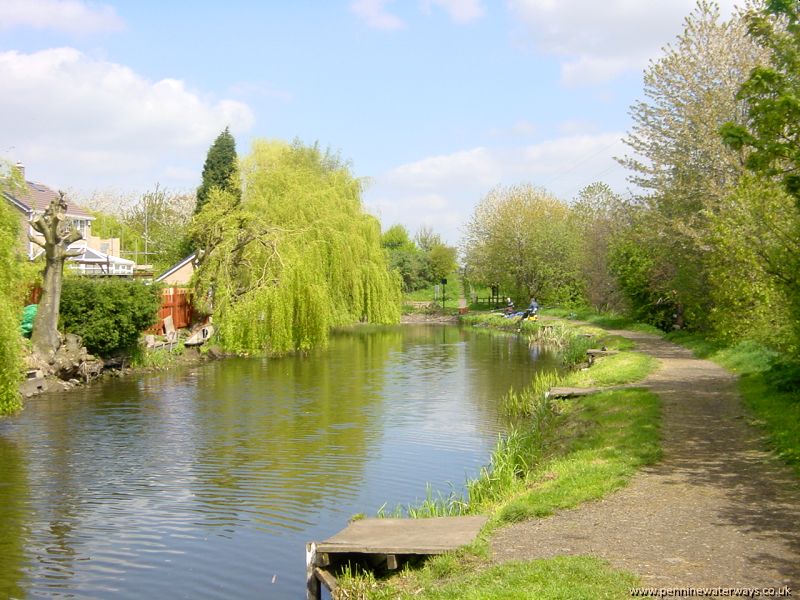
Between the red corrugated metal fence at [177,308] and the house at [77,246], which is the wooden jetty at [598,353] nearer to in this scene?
the red corrugated metal fence at [177,308]

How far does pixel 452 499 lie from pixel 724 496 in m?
3.50

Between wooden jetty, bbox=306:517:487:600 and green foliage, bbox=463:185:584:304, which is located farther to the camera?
green foliage, bbox=463:185:584:304

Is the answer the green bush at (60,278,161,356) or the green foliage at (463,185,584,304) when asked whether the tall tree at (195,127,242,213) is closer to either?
the green foliage at (463,185,584,304)

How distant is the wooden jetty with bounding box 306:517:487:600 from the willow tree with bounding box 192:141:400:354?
20108 mm

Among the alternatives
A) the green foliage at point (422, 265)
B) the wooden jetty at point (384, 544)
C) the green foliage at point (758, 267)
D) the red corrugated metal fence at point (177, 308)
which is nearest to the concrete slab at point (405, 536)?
the wooden jetty at point (384, 544)

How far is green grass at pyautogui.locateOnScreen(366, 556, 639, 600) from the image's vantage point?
618 cm

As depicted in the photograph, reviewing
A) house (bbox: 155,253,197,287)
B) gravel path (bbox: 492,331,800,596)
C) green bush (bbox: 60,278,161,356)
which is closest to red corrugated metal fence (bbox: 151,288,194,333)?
green bush (bbox: 60,278,161,356)

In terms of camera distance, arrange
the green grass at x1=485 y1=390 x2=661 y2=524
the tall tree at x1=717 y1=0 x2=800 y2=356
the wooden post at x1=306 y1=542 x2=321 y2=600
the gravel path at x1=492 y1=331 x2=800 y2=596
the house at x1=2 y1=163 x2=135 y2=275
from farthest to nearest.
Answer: the house at x1=2 y1=163 x2=135 y2=275 < the tall tree at x1=717 y1=0 x2=800 y2=356 < the green grass at x1=485 y1=390 x2=661 y2=524 < the wooden post at x1=306 y1=542 x2=321 y2=600 < the gravel path at x1=492 y1=331 x2=800 y2=596

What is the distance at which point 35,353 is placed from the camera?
21078 mm

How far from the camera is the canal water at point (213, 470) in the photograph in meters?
9.15

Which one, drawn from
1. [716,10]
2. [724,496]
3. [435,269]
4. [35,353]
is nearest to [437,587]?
[724,496]

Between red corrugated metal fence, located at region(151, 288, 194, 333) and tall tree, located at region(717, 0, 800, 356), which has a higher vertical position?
tall tree, located at region(717, 0, 800, 356)

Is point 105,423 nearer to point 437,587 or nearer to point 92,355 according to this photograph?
point 92,355

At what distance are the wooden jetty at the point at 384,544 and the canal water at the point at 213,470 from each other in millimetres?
675
